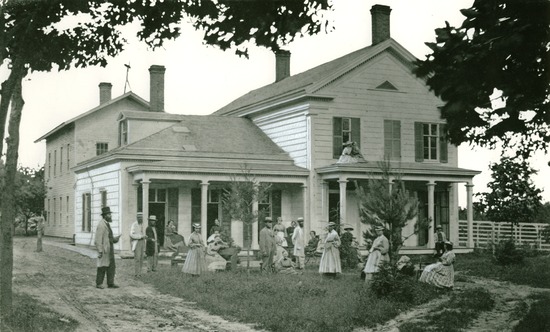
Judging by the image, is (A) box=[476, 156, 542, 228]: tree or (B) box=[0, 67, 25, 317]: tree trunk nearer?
(B) box=[0, 67, 25, 317]: tree trunk

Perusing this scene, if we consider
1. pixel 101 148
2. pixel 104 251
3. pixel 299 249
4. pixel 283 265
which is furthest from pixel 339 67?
pixel 101 148

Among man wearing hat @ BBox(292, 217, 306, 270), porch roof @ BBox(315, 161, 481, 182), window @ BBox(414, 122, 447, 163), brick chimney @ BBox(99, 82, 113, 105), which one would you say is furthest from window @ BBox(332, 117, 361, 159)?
brick chimney @ BBox(99, 82, 113, 105)

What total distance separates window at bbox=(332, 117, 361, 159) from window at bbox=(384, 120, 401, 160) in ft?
4.54

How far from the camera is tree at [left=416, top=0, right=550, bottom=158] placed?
809 centimetres

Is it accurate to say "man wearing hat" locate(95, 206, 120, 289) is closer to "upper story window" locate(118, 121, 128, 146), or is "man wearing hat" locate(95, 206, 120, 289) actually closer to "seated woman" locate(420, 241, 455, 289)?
"seated woman" locate(420, 241, 455, 289)

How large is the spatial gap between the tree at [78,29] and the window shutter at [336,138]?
18210mm

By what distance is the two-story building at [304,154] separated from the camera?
28.1 meters

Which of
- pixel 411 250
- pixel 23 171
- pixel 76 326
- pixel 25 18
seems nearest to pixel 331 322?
pixel 76 326

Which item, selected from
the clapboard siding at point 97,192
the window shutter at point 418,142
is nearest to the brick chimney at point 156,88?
the clapboard siding at point 97,192

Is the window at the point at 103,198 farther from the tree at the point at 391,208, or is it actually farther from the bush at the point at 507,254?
the bush at the point at 507,254

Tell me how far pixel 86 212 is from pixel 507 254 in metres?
19.5

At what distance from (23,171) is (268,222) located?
42227mm

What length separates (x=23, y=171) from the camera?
57.4 m

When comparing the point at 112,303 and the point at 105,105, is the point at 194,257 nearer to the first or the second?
the point at 112,303
